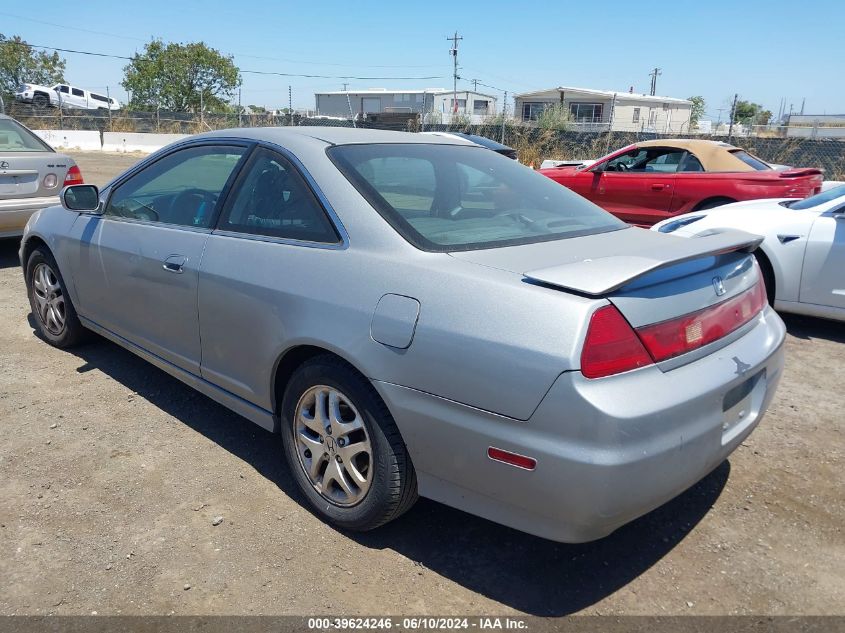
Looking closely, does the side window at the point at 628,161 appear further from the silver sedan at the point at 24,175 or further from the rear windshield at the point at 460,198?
the silver sedan at the point at 24,175

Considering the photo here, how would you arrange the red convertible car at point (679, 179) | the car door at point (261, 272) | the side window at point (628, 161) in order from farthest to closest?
the side window at point (628, 161) < the red convertible car at point (679, 179) < the car door at point (261, 272)

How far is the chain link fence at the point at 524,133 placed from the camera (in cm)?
1638

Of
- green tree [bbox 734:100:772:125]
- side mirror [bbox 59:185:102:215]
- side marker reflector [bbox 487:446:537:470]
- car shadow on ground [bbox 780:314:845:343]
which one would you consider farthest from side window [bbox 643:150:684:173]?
green tree [bbox 734:100:772:125]

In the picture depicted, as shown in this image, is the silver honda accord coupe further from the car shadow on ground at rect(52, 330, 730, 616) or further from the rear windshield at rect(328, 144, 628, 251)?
the car shadow on ground at rect(52, 330, 730, 616)

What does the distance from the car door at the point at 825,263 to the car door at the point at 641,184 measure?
3829mm

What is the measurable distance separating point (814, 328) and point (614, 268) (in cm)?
450

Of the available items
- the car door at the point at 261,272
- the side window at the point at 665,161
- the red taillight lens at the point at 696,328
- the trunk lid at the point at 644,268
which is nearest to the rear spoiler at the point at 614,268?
the trunk lid at the point at 644,268

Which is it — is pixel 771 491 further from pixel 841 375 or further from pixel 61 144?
pixel 61 144

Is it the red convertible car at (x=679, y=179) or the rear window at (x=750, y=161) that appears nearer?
the red convertible car at (x=679, y=179)

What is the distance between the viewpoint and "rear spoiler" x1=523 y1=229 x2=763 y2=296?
6.86 ft

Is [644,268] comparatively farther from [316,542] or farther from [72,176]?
[72,176]

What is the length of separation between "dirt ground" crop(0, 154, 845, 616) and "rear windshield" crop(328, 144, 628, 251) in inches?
49.1

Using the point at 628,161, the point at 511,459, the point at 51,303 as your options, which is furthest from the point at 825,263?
the point at 51,303

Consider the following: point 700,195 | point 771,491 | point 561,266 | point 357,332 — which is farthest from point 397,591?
point 700,195
